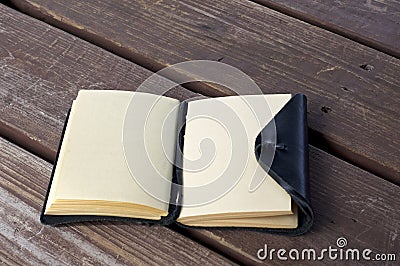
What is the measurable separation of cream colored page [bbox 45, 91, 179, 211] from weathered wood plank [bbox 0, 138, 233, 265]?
0.05 metres

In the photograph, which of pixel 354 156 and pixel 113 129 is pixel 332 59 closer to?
pixel 354 156

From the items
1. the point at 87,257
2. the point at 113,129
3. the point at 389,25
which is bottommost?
the point at 87,257

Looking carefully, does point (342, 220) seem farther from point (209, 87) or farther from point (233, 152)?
point (209, 87)

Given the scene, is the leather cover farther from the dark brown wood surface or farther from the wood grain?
the wood grain

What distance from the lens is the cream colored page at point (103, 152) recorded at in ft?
2.35

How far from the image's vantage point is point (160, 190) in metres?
0.73

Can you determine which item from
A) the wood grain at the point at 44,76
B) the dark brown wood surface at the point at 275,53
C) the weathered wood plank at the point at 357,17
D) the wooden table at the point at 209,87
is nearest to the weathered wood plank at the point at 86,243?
the wooden table at the point at 209,87

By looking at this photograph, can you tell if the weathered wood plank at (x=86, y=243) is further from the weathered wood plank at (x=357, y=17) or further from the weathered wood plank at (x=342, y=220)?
the weathered wood plank at (x=357, y=17)

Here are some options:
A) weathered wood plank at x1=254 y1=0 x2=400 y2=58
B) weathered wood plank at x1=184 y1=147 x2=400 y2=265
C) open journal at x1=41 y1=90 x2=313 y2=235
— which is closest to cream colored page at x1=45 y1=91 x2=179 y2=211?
open journal at x1=41 y1=90 x2=313 y2=235

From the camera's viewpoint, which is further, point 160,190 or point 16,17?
point 16,17

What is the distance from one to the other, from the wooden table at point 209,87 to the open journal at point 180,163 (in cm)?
3

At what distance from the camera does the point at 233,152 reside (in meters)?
0.77

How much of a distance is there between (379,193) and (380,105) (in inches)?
6.6

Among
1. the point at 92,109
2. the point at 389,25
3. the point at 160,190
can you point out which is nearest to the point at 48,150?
the point at 92,109
